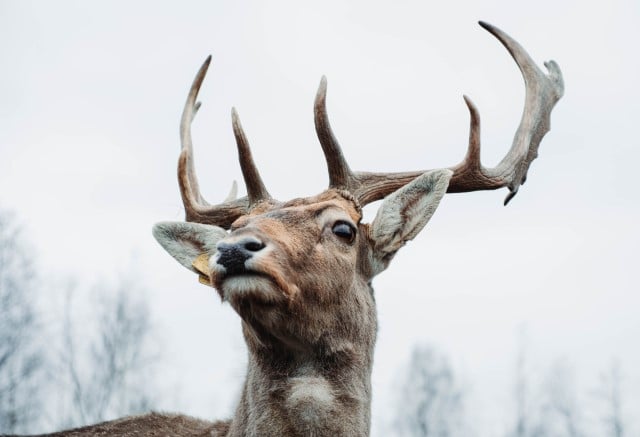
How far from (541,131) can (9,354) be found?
66.2 ft

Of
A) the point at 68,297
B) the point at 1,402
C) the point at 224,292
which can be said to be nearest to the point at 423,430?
the point at 68,297

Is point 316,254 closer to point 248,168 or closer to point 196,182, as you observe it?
point 248,168

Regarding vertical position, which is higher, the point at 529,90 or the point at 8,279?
the point at 529,90

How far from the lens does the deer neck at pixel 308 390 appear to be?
6.22m

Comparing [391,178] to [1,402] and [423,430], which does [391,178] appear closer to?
[1,402]

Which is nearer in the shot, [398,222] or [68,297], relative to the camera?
[398,222]

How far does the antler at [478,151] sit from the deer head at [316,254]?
1 centimetres

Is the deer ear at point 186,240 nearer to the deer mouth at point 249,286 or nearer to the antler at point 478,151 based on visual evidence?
the antler at point 478,151

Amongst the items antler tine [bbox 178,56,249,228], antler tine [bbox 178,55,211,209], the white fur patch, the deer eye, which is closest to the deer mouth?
the white fur patch

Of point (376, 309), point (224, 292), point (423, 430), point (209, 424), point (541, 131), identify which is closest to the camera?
point (224, 292)

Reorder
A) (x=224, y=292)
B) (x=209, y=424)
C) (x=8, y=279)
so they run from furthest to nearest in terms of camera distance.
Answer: (x=8, y=279), (x=209, y=424), (x=224, y=292)

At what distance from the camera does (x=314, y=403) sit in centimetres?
622

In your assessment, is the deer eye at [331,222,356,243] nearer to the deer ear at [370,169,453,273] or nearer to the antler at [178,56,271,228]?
the deer ear at [370,169,453,273]

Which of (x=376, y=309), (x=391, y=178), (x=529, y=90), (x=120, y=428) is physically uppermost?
(x=529, y=90)
